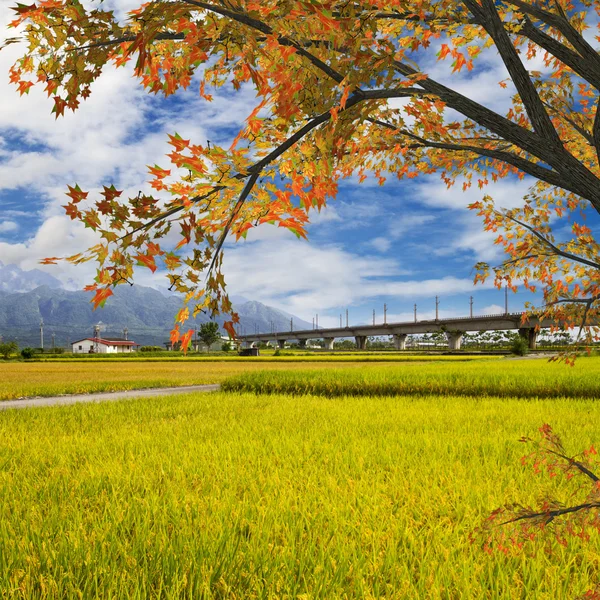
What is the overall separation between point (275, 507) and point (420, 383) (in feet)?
38.7

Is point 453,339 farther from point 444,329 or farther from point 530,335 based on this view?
point 530,335

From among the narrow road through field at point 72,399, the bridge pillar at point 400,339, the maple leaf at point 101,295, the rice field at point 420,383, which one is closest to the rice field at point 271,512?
the maple leaf at point 101,295

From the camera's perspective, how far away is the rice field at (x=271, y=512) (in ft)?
8.92

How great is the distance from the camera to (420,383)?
1489cm

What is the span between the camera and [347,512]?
12.4 ft

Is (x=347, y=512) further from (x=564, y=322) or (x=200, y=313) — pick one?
(x=200, y=313)

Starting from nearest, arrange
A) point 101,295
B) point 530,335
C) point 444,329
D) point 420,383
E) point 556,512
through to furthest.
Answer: point 101,295 → point 556,512 → point 420,383 → point 530,335 → point 444,329

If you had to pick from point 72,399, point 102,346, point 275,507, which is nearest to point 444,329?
point 72,399

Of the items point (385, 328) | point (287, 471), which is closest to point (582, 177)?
point (287, 471)

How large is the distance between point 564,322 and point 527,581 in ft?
6.39

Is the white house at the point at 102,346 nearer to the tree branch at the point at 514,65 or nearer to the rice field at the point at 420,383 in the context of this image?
the rice field at the point at 420,383

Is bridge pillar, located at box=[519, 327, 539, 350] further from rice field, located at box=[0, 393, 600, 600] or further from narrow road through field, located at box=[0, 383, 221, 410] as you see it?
rice field, located at box=[0, 393, 600, 600]

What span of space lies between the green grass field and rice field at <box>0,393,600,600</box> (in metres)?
0.02

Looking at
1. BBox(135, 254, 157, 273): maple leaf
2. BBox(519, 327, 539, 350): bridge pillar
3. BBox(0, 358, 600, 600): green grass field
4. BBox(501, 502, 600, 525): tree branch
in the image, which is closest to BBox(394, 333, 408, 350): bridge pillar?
BBox(519, 327, 539, 350): bridge pillar
